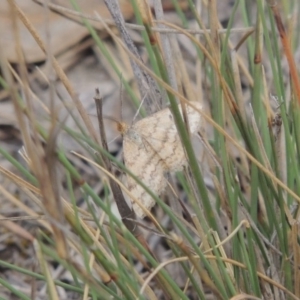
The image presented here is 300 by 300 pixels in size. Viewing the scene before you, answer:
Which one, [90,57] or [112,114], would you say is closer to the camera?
[112,114]

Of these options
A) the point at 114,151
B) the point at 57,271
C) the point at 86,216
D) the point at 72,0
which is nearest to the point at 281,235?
the point at 86,216

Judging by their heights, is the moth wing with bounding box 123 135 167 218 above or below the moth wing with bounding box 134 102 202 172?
below

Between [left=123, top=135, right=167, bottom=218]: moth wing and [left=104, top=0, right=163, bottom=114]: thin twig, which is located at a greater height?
[left=104, top=0, right=163, bottom=114]: thin twig

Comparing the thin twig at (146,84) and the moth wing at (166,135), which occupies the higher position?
the thin twig at (146,84)

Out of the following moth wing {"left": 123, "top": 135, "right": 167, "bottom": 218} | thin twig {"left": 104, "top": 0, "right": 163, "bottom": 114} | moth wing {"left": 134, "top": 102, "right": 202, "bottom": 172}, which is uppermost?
thin twig {"left": 104, "top": 0, "right": 163, "bottom": 114}

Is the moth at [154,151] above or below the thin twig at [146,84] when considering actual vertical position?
below

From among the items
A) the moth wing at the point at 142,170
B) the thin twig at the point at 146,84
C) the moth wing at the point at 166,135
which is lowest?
the moth wing at the point at 142,170

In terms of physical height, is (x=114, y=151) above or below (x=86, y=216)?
below

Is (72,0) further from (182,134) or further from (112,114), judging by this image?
(112,114)
